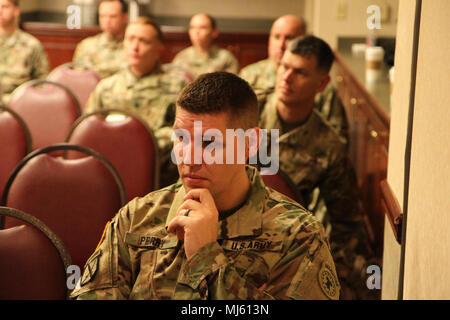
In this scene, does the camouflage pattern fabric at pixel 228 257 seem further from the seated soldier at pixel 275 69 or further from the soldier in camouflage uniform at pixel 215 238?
the seated soldier at pixel 275 69

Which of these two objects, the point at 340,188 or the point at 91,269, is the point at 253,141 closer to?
the point at 91,269

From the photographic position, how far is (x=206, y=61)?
6125mm

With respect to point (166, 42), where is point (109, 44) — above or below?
above

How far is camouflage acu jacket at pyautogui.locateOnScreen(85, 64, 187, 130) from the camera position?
3.44 meters

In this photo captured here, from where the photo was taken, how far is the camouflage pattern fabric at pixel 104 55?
5.78 metres

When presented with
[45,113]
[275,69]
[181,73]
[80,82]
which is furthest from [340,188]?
[80,82]

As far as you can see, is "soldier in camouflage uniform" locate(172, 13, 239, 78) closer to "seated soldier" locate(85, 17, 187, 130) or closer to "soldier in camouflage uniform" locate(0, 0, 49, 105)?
"soldier in camouflage uniform" locate(0, 0, 49, 105)

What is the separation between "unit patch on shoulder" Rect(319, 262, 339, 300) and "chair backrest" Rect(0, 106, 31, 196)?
64.5 inches

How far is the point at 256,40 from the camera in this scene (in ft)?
24.5

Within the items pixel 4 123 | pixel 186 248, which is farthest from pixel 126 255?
pixel 4 123

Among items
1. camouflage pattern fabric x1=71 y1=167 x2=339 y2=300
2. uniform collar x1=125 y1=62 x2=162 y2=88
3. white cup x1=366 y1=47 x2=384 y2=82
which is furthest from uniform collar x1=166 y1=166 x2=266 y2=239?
white cup x1=366 y1=47 x2=384 y2=82

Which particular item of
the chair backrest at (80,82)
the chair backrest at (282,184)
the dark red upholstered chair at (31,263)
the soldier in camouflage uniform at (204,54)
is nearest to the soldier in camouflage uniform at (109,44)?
the soldier in camouflage uniform at (204,54)

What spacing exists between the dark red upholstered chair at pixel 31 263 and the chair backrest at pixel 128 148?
0.93m

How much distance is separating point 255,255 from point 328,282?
16 centimetres
